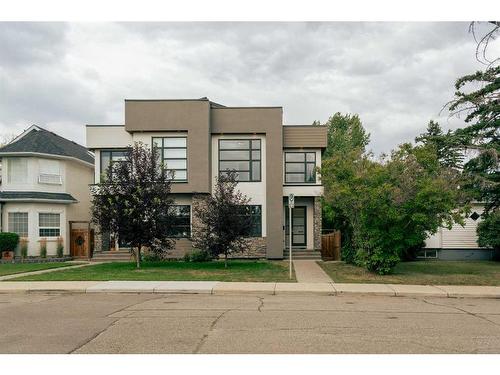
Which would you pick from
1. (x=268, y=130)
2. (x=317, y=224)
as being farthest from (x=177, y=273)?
(x=268, y=130)

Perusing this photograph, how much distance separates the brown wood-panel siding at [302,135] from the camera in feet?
80.9

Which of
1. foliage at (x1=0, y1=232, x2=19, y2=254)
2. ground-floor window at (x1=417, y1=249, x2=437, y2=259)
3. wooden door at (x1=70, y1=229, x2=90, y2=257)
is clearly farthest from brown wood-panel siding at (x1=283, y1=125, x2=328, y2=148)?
foliage at (x1=0, y1=232, x2=19, y2=254)

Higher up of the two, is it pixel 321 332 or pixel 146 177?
pixel 146 177

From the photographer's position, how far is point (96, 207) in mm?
19156

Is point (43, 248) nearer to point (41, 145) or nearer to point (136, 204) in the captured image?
point (41, 145)

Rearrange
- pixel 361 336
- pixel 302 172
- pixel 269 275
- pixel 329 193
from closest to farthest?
pixel 361 336, pixel 269 275, pixel 329 193, pixel 302 172

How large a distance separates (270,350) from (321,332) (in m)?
1.60

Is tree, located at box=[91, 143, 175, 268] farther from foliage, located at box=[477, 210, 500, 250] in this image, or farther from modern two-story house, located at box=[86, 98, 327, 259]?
foliage, located at box=[477, 210, 500, 250]

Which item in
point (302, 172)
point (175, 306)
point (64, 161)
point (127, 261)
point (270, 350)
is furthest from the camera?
point (64, 161)

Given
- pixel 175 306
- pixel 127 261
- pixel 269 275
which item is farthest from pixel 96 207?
pixel 175 306

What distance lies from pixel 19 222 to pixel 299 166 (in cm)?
1562

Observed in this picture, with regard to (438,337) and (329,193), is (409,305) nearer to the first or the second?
(438,337)

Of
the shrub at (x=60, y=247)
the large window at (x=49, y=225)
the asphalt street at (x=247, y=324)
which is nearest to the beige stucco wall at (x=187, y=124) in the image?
the large window at (x=49, y=225)

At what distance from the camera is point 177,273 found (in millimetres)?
17531
